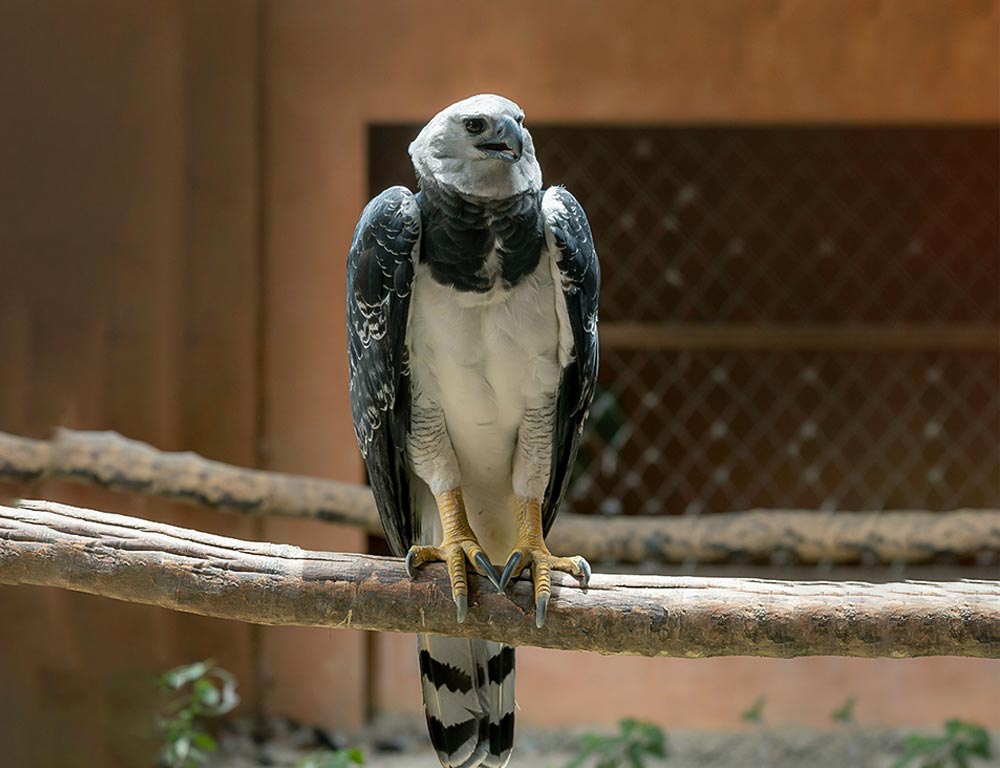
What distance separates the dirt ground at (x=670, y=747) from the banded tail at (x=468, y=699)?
60.8 inches

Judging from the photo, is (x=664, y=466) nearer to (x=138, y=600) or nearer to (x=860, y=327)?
(x=860, y=327)

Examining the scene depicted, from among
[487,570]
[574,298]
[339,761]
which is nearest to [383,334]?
[574,298]

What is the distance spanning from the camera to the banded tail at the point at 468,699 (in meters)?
1.89

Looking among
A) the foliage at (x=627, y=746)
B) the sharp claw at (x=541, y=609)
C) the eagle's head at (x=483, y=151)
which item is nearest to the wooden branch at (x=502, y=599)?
the sharp claw at (x=541, y=609)

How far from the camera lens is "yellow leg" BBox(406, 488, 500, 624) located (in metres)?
1.68

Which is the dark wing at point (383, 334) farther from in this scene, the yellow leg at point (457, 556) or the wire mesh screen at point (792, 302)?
the wire mesh screen at point (792, 302)

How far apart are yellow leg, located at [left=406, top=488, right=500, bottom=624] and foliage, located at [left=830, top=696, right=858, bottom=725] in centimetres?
208

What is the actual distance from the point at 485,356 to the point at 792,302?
2434 mm

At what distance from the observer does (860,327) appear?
3643mm

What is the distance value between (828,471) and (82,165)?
9.66 feet

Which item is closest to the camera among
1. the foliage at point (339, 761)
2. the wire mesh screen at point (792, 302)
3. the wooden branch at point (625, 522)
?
the foliage at point (339, 761)

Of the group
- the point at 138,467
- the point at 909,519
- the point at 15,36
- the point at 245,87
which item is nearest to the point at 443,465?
the point at 138,467

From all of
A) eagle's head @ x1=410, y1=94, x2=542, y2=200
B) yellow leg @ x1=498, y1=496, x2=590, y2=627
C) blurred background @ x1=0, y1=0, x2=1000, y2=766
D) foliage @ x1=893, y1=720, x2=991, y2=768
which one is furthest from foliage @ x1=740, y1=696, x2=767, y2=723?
eagle's head @ x1=410, y1=94, x2=542, y2=200

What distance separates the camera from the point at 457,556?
1.72 m
